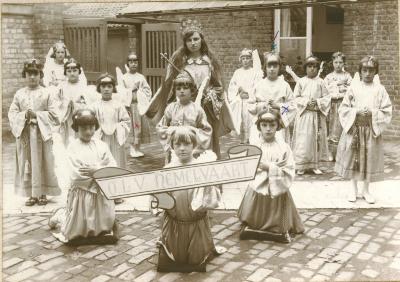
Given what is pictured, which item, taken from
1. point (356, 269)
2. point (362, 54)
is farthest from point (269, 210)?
point (362, 54)

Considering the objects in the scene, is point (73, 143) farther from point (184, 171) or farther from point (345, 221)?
point (345, 221)

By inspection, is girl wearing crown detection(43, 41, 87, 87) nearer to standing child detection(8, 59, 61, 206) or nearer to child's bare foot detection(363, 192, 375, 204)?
standing child detection(8, 59, 61, 206)

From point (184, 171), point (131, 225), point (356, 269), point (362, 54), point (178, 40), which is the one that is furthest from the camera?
point (178, 40)

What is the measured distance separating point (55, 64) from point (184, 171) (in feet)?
13.3

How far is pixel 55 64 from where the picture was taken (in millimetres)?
7559

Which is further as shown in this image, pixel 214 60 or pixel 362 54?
pixel 362 54

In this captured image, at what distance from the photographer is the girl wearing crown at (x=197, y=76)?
6.11 m

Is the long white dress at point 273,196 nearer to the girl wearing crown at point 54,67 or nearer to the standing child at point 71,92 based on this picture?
the standing child at point 71,92

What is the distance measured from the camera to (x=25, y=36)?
8.32m

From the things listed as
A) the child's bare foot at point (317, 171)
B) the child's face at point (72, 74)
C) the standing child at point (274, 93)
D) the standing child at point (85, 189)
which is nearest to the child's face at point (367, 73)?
the standing child at point (274, 93)

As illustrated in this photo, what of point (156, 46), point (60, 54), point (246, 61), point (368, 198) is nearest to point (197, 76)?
point (60, 54)

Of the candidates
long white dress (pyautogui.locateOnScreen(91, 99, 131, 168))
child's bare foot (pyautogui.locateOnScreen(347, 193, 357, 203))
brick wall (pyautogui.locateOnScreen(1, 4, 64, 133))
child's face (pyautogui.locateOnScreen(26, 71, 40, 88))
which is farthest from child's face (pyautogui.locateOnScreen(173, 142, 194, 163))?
brick wall (pyautogui.locateOnScreen(1, 4, 64, 133))

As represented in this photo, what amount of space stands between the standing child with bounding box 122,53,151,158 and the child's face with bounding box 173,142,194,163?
16.6ft

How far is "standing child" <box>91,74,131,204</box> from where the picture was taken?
6.49 m
